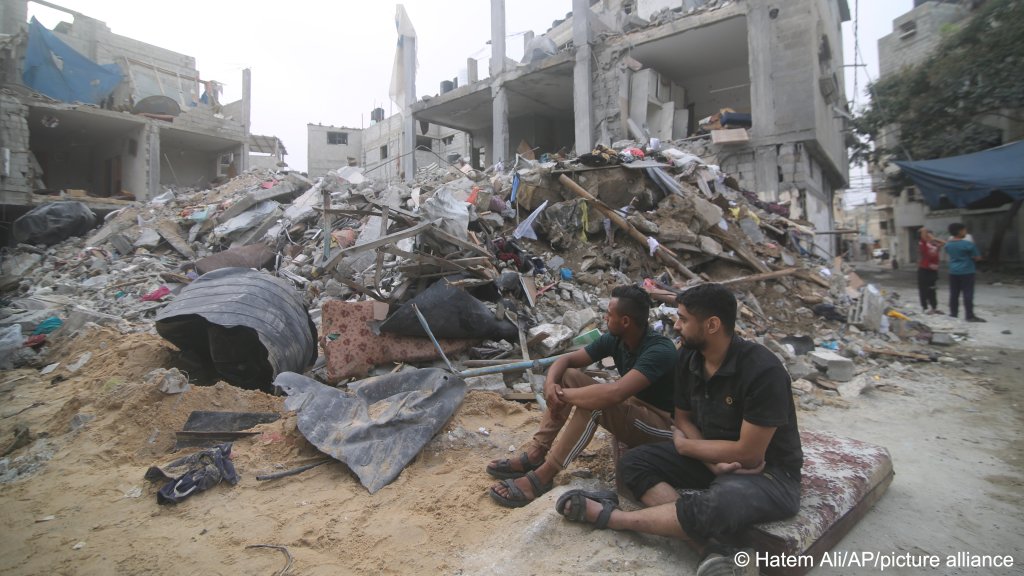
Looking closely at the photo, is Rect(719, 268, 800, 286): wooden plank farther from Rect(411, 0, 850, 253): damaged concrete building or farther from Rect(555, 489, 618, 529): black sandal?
Rect(555, 489, 618, 529): black sandal

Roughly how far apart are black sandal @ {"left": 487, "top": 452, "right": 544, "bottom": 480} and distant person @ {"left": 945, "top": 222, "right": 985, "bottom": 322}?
7355mm

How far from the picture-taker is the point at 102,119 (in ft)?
48.2

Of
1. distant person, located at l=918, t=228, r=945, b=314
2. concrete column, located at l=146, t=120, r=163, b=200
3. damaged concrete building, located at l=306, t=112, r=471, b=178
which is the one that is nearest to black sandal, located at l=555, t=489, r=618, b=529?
distant person, located at l=918, t=228, r=945, b=314

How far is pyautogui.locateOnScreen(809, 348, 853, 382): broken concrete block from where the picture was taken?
15.4ft

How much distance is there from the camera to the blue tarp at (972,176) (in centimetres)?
900

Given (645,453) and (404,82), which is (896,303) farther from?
(404,82)

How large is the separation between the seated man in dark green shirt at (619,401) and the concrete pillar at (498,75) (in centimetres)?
1321

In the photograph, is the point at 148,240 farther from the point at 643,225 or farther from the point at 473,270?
the point at 643,225

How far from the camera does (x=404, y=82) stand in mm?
17984

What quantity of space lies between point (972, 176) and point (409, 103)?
16093mm

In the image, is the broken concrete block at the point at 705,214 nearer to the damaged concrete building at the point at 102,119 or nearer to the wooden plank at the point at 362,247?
the wooden plank at the point at 362,247

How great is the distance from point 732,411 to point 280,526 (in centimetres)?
218

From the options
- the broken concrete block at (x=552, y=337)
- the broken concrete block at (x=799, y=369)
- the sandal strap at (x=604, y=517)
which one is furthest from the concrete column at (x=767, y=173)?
the sandal strap at (x=604, y=517)

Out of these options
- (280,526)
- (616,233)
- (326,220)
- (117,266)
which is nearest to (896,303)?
(616,233)
